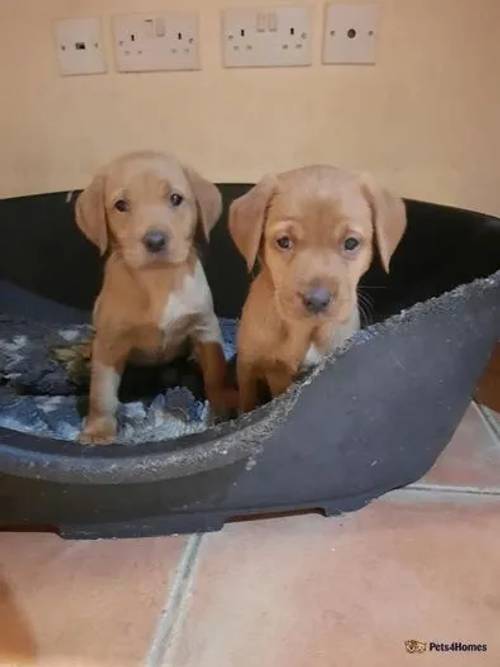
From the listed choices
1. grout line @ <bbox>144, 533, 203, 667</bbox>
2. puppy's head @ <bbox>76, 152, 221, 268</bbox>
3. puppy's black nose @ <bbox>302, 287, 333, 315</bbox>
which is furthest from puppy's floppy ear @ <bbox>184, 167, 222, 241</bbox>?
grout line @ <bbox>144, 533, 203, 667</bbox>

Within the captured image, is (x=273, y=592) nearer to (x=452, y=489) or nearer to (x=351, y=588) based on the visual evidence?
(x=351, y=588)

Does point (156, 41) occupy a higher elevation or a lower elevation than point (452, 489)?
higher

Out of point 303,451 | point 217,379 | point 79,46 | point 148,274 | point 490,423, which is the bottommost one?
point 490,423

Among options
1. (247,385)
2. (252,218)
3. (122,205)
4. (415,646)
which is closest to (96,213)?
(122,205)

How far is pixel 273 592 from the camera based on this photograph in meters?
1.05

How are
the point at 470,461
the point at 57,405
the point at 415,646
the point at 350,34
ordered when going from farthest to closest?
the point at 350,34 → the point at 57,405 → the point at 470,461 → the point at 415,646

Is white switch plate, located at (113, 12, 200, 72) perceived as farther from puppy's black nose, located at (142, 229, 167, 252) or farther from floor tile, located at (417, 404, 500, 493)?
floor tile, located at (417, 404, 500, 493)

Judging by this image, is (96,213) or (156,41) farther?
(156,41)

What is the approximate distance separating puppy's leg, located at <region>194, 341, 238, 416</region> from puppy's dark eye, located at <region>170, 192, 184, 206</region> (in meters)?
0.31

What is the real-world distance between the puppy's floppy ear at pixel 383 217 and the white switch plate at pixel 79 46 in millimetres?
981

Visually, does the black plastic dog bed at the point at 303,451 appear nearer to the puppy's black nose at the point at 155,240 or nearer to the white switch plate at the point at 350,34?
the puppy's black nose at the point at 155,240

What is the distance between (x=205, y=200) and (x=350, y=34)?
69 centimetres

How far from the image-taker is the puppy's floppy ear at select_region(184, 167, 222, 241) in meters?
1.34

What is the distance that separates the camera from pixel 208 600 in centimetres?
103
